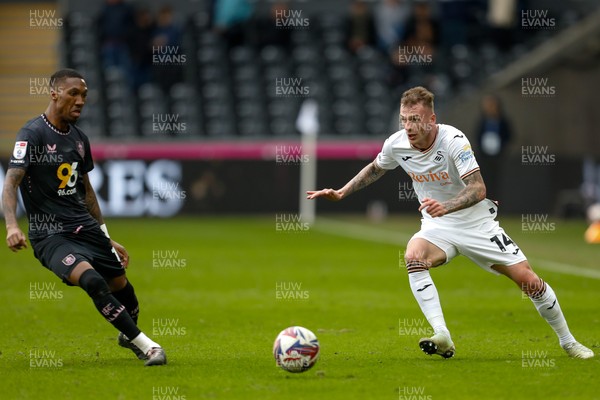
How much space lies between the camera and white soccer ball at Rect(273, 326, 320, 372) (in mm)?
7770

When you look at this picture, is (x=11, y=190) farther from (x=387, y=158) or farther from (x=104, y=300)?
(x=387, y=158)

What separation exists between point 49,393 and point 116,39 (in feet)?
76.8

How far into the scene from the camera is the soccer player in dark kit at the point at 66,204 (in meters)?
8.11

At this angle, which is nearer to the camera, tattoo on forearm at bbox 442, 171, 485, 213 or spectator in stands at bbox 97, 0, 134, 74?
tattoo on forearm at bbox 442, 171, 485, 213

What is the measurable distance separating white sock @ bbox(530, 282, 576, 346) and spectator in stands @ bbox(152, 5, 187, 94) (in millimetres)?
21158

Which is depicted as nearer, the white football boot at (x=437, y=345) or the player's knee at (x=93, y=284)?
the player's knee at (x=93, y=284)

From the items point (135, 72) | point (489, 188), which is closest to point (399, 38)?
point (489, 188)

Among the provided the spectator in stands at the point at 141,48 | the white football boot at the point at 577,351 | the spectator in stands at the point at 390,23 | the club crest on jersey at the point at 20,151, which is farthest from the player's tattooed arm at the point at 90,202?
the spectator in stands at the point at 390,23

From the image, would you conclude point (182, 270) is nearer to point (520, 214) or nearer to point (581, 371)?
point (581, 371)

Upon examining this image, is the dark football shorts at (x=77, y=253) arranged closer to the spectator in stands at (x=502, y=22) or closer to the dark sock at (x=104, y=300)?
the dark sock at (x=104, y=300)

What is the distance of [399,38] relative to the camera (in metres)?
30.0

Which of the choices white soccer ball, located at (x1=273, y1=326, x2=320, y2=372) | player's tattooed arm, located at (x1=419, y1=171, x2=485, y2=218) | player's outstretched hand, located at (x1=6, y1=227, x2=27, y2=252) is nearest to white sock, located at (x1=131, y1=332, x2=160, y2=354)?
white soccer ball, located at (x1=273, y1=326, x2=320, y2=372)

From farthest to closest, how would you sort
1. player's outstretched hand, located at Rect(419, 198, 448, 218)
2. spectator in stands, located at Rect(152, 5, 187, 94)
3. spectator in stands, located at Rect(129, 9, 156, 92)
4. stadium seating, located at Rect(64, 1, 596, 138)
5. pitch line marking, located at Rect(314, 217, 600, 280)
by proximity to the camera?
stadium seating, located at Rect(64, 1, 596, 138), spectator in stands, located at Rect(129, 9, 156, 92), spectator in stands, located at Rect(152, 5, 187, 94), pitch line marking, located at Rect(314, 217, 600, 280), player's outstretched hand, located at Rect(419, 198, 448, 218)

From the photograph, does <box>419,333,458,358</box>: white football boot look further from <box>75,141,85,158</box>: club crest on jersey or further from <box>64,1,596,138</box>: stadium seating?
<box>64,1,596,138</box>: stadium seating
